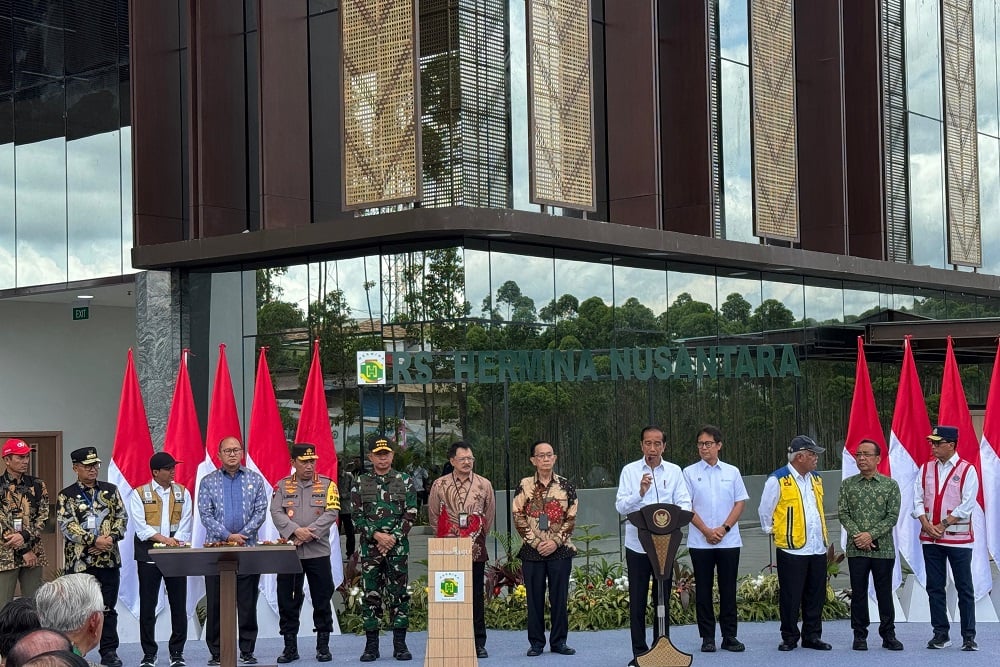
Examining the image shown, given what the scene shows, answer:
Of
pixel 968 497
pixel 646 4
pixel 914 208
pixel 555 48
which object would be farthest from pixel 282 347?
pixel 914 208

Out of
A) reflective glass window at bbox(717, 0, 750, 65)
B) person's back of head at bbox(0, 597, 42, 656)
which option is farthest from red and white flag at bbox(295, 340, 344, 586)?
reflective glass window at bbox(717, 0, 750, 65)

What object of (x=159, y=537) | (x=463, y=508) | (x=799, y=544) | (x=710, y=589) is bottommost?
(x=710, y=589)

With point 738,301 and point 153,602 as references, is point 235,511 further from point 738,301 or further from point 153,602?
point 738,301

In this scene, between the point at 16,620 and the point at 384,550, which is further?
the point at 384,550

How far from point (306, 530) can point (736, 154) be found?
1011 centimetres

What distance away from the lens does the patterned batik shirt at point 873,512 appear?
12000mm

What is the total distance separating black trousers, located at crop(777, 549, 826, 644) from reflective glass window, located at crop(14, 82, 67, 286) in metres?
11.6

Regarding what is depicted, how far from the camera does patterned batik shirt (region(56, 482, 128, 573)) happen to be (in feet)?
38.8

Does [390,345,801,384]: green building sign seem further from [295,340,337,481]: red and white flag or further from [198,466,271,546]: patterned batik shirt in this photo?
[198,466,271,546]: patterned batik shirt

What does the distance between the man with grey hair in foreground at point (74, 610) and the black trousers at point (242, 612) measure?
686cm

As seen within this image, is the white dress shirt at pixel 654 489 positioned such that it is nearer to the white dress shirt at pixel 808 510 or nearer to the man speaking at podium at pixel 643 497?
the man speaking at podium at pixel 643 497

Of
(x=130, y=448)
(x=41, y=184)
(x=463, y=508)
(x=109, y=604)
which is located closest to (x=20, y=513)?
(x=109, y=604)

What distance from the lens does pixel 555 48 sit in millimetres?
16219

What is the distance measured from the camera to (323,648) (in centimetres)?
1205
